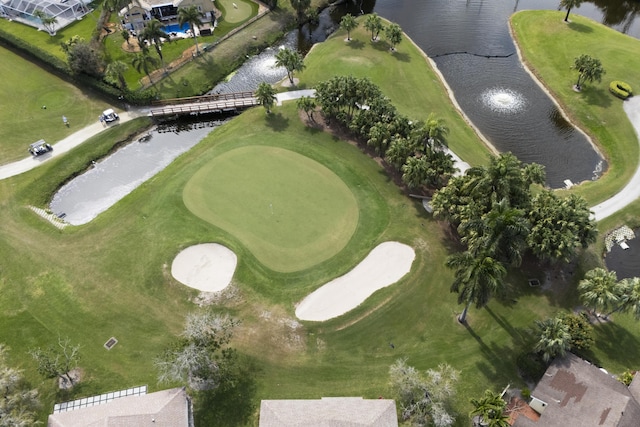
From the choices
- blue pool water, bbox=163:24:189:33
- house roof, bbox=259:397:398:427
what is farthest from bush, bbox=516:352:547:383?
blue pool water, bbox=163:24:189:33

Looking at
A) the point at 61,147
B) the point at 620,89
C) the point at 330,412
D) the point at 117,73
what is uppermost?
the point at 620,89

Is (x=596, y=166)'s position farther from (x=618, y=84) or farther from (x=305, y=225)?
(x=305, y=225)

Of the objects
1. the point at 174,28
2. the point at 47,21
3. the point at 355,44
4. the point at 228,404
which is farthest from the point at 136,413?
the point at 47,21

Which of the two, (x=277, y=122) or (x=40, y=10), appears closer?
(x=277, y=122)

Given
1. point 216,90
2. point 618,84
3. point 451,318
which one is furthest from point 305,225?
point 618,84

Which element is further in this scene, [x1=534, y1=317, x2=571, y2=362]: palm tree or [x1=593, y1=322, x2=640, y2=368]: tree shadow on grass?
[x1=593, y1=322, x2=640, y2=368]: tree shadow on grass

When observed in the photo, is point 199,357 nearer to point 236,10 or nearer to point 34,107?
point 34,107

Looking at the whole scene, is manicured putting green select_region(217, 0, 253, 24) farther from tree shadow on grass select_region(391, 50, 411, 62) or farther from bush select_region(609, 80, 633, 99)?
bush select_region(609, 80, 633, 99)
